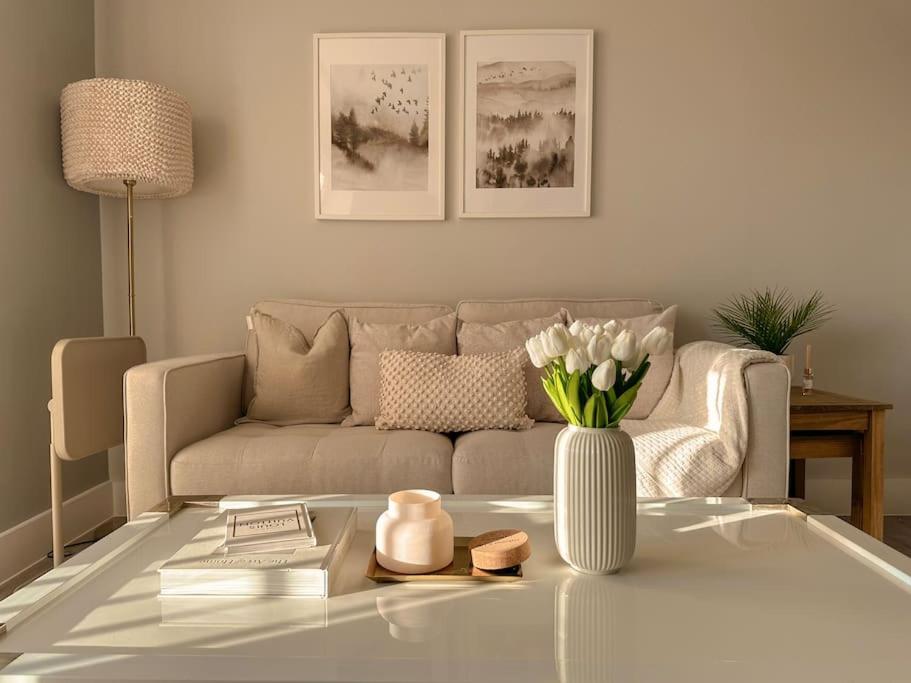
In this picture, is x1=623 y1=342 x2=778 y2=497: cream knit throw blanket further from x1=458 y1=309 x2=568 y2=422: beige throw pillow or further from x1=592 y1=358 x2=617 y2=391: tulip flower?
x1=592 y1=358 x2=617 y2=391: tulip flower

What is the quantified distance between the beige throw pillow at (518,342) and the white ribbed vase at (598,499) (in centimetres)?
141

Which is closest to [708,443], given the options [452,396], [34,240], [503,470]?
[503,470]

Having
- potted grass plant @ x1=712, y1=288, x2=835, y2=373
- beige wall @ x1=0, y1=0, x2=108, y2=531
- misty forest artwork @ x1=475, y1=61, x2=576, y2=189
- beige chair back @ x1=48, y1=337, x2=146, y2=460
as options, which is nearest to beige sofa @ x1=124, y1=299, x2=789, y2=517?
beige chair back @ x1=48, y1=337, x2=146, y2=460

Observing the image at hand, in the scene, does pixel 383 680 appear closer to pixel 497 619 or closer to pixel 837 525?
pixel 497 619

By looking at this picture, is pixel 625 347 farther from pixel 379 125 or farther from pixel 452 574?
pixel 379 125

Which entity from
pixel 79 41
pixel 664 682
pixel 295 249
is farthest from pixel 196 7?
pixel 664 682

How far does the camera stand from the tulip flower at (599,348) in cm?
104

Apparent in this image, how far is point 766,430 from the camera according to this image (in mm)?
1974

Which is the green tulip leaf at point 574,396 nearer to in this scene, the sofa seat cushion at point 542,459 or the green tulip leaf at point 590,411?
the green tulip leaf at point 590,411

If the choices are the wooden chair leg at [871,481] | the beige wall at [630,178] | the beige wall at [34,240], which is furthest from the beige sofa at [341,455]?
the beige wall at [630,178]

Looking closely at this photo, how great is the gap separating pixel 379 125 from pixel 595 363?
2.29m

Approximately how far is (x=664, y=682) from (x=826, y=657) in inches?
8.4

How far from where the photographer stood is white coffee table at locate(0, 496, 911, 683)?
792 mm

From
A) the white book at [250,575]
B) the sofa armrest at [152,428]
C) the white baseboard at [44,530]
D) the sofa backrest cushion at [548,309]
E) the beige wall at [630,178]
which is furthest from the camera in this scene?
the beige wall at [630,178]
